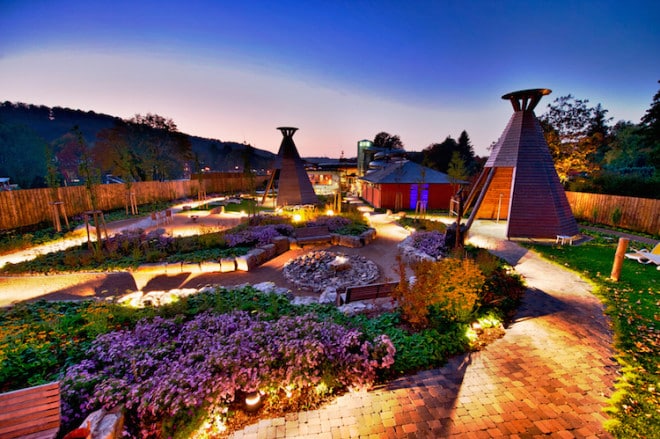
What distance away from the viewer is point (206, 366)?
338cm

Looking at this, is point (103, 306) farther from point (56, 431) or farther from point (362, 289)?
point (362, 289)

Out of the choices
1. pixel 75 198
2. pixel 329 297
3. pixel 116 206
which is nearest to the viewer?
pixel 329 297

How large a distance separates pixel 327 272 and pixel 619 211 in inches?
657

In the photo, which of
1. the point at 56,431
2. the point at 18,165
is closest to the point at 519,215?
the point at 56,431

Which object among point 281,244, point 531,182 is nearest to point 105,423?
point 281,244

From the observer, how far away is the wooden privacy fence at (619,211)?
12930 mm

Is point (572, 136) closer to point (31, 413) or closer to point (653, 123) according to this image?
point (653, 123)

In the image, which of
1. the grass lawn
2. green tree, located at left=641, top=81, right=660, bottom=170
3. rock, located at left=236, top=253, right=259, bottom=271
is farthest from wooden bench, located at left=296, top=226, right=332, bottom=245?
green tree, located at left=641, top=81, right=660, bottom=170

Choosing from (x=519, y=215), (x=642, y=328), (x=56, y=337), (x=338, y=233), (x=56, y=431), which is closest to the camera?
(x=56, y=431)

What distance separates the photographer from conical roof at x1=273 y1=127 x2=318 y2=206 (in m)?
19.8

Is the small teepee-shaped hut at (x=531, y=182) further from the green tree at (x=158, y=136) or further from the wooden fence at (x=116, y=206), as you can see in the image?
the green tree at (x=158, y=136)

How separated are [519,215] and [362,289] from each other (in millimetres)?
9624

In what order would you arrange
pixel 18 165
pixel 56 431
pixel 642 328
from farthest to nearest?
pixel 18 165 → pixel 642 328 → pixel 56 431

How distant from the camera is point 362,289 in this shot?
6344 millimetres
